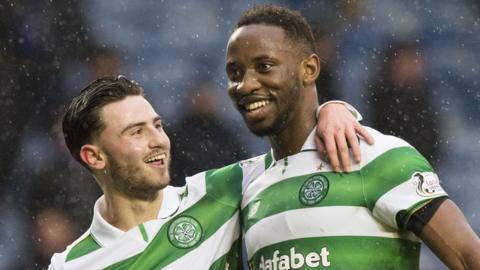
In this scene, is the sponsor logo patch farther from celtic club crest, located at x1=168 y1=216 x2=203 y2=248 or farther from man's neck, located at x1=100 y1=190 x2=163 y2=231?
man's neck, located at x1=100 y1=190 x2=163 y2=231

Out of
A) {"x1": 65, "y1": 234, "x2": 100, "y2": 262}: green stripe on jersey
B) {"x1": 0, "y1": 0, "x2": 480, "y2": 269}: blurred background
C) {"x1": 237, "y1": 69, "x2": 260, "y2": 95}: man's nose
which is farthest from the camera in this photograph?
{"x1": 0, "y1": 0, "x2": 480, "y2": 269}: blurred background

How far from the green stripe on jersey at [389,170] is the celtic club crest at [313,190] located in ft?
0.48

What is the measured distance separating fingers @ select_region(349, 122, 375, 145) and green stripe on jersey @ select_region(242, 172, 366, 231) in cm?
12

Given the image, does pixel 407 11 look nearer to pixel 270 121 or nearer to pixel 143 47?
pixel 143 47

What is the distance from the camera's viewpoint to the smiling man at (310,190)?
9.41 ft

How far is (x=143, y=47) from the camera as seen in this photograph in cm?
641

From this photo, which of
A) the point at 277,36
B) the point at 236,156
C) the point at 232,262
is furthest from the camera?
the point at 236,156

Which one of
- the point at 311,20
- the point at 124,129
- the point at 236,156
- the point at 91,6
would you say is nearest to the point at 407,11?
the point at 311,20

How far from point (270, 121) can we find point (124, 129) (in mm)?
712

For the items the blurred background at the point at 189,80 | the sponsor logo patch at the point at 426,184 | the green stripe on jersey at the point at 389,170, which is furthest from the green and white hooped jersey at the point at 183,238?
the blurred background at the point at 189,80

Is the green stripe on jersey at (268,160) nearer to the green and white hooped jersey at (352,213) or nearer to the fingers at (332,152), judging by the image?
the green and white hooped jersey at (352,213)

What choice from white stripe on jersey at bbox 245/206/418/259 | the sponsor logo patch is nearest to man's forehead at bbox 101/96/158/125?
white stripe on jersey at bbox 245/206/418/259

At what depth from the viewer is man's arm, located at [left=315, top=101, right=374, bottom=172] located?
307cm

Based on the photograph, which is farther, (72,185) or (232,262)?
(72,185)
